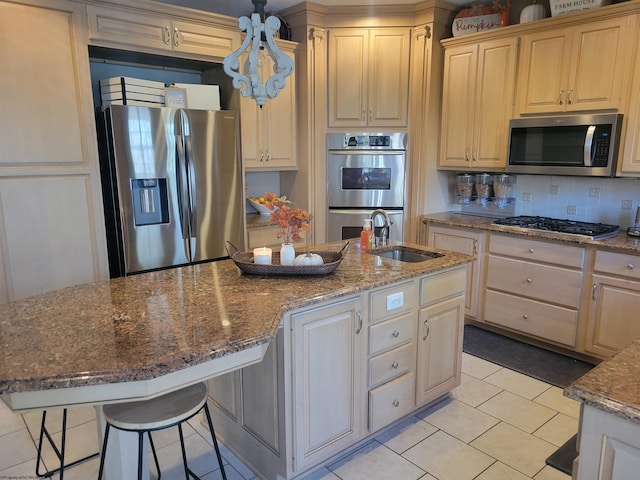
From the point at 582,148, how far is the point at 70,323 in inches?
128

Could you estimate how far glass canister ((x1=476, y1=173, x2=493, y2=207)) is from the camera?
13.2 feet

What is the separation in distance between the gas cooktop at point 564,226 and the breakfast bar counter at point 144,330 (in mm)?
1579

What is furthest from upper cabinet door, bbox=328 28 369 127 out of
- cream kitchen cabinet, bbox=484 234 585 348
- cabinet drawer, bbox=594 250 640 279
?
cabinet drawer, bbox=594 250 640 279

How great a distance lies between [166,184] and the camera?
320 centimetres

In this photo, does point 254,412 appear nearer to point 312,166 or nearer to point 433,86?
point 312,166

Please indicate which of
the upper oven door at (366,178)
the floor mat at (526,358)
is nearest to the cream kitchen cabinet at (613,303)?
the floor mat at (526,358)

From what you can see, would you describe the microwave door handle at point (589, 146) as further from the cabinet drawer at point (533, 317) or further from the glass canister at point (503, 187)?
the cabinet drawer at point (533, 317)

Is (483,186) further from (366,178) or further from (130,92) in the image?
(130,92)

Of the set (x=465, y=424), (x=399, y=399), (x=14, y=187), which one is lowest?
(x=465, y=424)

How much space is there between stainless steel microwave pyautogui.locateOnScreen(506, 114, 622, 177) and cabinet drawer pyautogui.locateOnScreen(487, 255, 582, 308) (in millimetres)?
697

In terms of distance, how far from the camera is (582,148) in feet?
10.4

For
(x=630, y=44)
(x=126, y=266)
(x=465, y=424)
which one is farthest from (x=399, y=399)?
(x=630, y=44)

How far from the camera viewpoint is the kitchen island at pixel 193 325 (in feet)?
4.04

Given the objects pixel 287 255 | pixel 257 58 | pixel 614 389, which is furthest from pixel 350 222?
pixel 614 389
